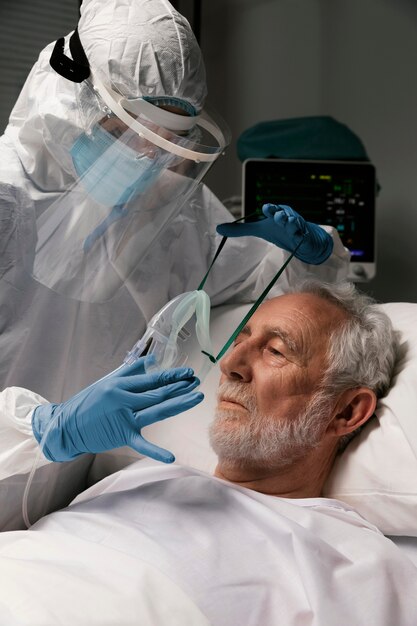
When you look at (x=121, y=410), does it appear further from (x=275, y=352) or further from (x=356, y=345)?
(x=356, y=345)

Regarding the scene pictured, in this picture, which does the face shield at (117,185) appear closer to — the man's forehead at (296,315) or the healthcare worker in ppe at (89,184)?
the healthcare worker in ppe at (89,184)

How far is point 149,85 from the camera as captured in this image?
1.46m

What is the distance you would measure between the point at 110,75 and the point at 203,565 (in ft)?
2.91

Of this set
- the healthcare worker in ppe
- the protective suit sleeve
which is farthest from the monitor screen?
the protective suit sleeve

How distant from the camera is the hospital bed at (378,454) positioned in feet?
5.52

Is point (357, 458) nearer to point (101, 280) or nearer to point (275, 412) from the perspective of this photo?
point (275, 412)

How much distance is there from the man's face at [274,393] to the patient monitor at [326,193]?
100 centimetres

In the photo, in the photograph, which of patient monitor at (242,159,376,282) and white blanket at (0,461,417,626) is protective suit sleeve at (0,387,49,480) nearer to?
white blanket at (0,461,417,626)

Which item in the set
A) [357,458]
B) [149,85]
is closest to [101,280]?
[149,85]

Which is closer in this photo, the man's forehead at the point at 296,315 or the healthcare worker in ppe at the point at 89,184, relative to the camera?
the healthcare worker in ppe at the point at 89,184

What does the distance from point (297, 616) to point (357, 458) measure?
1.52 ft

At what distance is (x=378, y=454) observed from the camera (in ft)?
5.69

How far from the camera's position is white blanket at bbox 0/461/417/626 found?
1.31 metres

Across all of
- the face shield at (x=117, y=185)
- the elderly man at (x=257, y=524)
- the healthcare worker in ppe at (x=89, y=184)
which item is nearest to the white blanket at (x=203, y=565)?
the elderly man at (x=257, y=524)
